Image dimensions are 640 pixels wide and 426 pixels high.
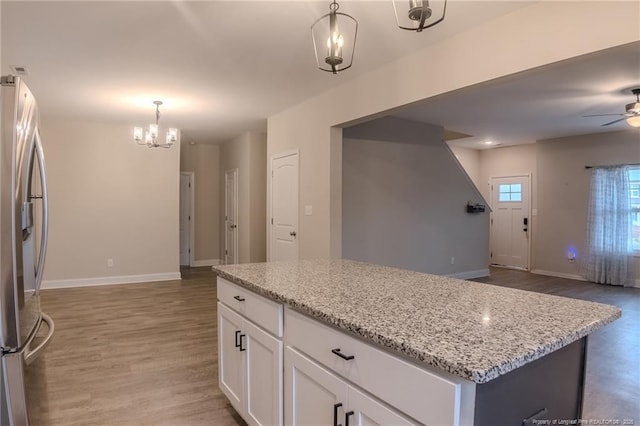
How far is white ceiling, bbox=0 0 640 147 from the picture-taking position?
257 cm

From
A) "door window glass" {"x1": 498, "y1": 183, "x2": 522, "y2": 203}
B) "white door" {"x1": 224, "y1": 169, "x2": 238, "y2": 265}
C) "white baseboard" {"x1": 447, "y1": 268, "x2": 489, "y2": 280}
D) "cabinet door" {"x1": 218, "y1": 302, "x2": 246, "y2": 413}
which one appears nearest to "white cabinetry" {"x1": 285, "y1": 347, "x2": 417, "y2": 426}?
"cabinet door" {"x1": 218, "y1": 302, "x2": 246, "y2": 413}

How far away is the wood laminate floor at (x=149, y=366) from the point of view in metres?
2.33

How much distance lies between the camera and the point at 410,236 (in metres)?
5.95

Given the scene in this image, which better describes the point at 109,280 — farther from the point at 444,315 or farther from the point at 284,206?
the point at 444,315

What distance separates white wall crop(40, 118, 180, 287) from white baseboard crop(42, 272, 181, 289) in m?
0.01

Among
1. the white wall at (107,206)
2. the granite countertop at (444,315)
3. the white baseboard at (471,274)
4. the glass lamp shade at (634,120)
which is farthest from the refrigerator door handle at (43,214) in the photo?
the white baseboard at (471,274)

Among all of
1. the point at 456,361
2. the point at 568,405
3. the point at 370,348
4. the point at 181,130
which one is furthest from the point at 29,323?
the point at 181,130

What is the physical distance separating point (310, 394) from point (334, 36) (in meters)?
1.56

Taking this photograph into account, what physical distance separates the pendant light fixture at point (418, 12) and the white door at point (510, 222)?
21.5 feet

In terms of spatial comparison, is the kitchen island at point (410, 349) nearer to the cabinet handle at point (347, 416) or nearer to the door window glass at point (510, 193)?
the cabinet handle at point (347, 416)

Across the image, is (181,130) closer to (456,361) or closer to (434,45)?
(434,45)

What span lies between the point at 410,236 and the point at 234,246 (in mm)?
3387

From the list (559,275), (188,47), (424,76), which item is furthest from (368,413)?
(559,275)

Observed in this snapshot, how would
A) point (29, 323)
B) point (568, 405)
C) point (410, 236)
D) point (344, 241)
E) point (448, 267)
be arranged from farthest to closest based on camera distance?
point (448, 267), point (410, 236), point (344, 241), point (29, 323), point (568, 405)
